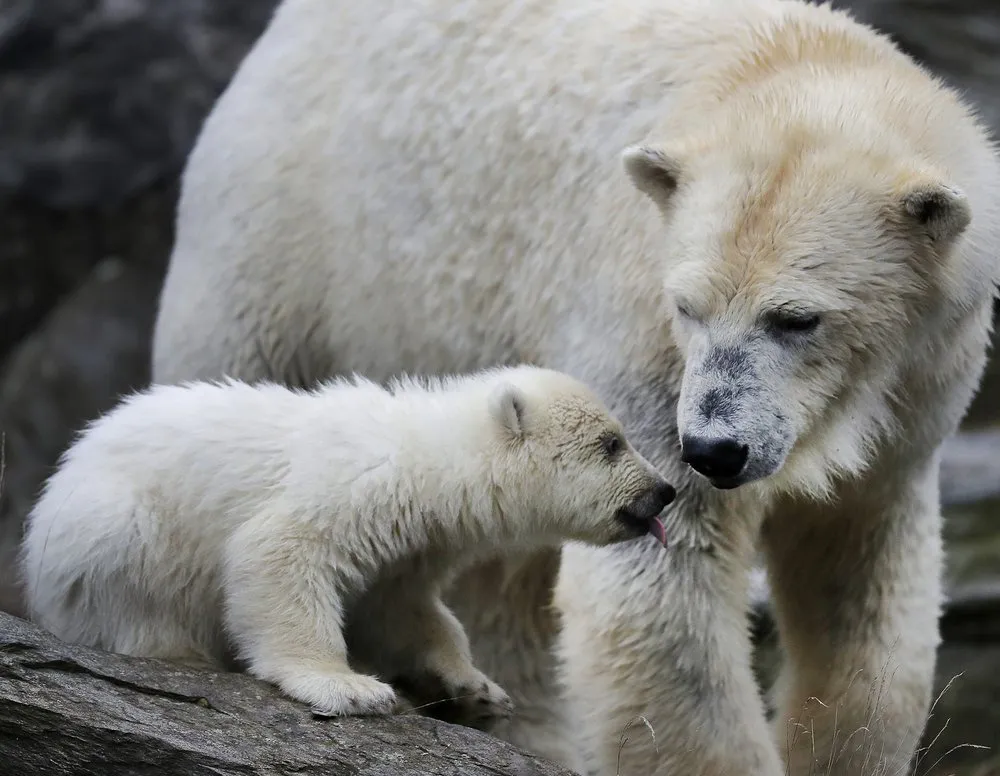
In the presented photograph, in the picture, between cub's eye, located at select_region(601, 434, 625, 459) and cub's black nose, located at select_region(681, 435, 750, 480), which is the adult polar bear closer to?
cub's black nose, located at select_region(681, 435, 750, 480)

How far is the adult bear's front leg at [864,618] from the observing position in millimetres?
4035

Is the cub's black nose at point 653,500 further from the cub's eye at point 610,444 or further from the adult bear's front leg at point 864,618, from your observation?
the adult bear's front leg at point 864,618

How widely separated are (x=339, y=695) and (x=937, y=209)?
1.66 m

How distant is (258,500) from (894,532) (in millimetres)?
1769

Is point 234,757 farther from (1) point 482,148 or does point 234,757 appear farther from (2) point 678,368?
(1) point 482,148

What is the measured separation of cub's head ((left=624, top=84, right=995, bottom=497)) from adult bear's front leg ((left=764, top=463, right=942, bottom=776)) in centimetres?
65

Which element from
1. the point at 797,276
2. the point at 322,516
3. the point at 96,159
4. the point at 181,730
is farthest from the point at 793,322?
the point at 96,159

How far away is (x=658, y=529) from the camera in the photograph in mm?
3463

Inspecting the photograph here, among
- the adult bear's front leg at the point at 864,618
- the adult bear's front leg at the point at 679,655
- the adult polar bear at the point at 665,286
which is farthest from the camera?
the adult bear's front leg at the point at 864,618

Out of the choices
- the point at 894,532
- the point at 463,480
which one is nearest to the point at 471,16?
the point at 463,480

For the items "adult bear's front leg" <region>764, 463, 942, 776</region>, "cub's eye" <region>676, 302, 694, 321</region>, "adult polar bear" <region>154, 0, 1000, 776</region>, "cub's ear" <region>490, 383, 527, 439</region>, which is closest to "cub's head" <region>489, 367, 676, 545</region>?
"cub's ear" <region>490, 383, 527, 439</region>

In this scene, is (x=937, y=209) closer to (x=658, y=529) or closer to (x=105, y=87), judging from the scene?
(x=658, y=529)

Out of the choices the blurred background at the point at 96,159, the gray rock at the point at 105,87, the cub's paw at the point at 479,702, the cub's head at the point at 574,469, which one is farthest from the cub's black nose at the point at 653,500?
the gray rock at the point at 105,87

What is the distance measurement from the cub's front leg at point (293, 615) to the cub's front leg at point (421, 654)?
0.26 meters
